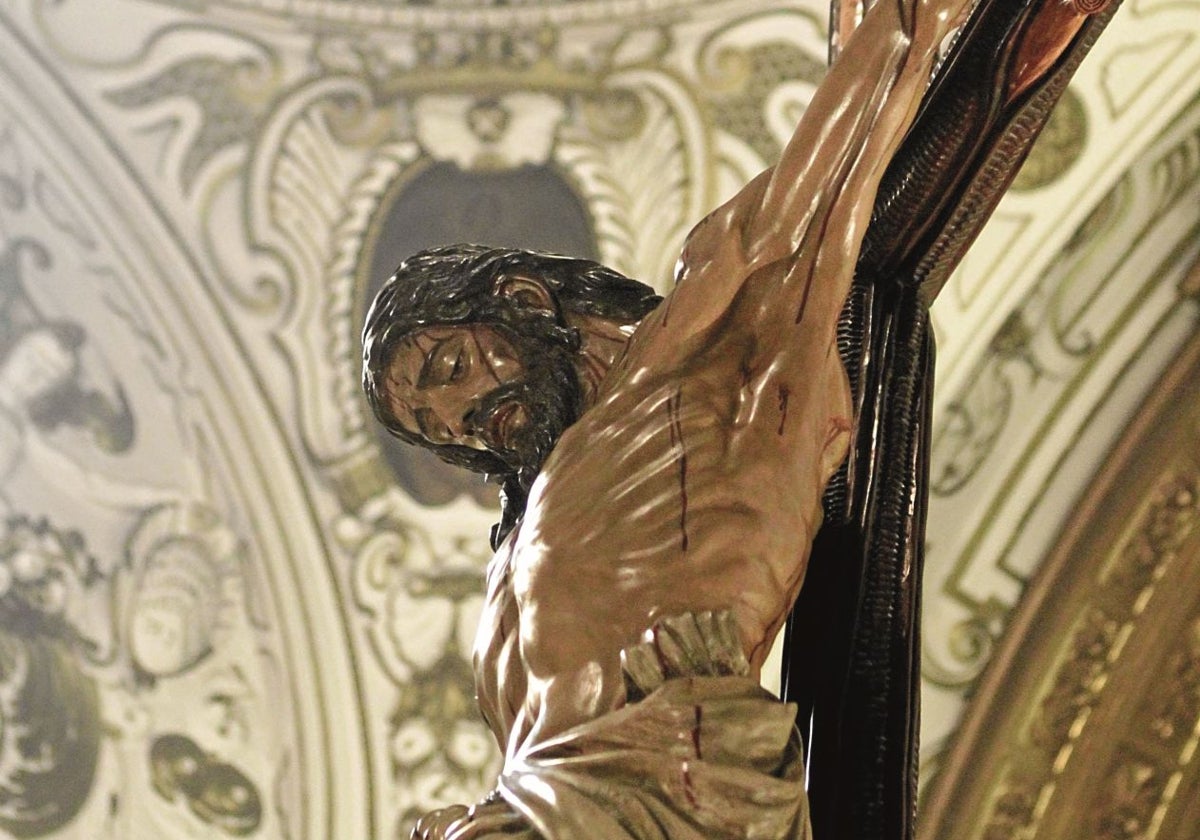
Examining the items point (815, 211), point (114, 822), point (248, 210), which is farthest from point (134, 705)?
point (815, 211)

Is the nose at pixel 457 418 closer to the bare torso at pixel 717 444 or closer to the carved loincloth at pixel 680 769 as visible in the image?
the bare torso at pixel 717 444

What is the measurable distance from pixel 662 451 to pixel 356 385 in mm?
1974

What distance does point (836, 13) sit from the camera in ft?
4.38

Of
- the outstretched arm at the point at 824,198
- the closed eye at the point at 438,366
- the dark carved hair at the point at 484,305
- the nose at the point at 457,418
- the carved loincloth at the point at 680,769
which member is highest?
the outstretched arm at the point at 824,198

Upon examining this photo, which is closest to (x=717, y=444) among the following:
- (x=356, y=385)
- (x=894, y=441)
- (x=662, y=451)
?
(x=662, y=451)

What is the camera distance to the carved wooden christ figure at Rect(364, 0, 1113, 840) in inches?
41.1

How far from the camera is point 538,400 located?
1.31 meters

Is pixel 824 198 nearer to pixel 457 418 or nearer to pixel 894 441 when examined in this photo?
pixel 894 441

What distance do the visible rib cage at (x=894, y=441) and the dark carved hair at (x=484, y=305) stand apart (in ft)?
0.51

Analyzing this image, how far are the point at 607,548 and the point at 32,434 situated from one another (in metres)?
2.24

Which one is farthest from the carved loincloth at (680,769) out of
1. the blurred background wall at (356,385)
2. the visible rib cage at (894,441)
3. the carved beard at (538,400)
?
the blurred background wall at (356,385)

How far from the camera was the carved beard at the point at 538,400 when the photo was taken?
51.3 inches

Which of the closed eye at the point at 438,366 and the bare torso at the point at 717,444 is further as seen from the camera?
the closed eye at the point at 438,366

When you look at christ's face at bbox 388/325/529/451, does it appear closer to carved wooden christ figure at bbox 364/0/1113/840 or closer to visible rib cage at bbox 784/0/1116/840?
carved wooden christ figure at bbox 364/0/1113/840
